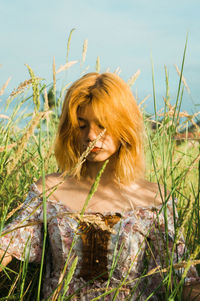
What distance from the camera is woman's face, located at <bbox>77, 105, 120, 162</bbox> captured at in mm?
1465

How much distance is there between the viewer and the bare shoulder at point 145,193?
5.28 ft

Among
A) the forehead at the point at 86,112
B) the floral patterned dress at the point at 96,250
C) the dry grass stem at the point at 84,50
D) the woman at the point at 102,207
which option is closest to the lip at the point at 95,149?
the woman at the point at 102,207

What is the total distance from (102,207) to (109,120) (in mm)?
367

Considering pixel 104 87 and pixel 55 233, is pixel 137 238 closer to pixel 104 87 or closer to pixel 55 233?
pixel 55 233

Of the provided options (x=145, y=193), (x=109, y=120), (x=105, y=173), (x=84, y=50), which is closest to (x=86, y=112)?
(x=109, y=120)

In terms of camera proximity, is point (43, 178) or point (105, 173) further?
point (105, 173)

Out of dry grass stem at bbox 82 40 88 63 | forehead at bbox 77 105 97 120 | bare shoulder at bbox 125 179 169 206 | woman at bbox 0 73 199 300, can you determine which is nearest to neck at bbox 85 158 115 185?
woman at bbox 0 73 199 300

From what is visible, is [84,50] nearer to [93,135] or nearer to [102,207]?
[93,135]

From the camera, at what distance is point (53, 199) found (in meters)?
1.60

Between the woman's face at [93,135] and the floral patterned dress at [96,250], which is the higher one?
the woman's face at [93,135]

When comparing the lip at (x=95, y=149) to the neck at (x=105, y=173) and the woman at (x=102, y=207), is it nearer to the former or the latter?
the woman at (x=102, y=207)

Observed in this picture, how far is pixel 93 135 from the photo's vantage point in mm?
1433

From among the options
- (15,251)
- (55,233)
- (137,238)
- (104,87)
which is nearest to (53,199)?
(55,233)

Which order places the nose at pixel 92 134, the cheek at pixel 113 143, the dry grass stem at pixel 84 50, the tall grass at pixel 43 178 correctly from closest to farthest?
the tall grass at pixel 43 178, the nose at pixel 92 134, the cheek at pixel 113 143, the dry grass stem at pixel 84 50
